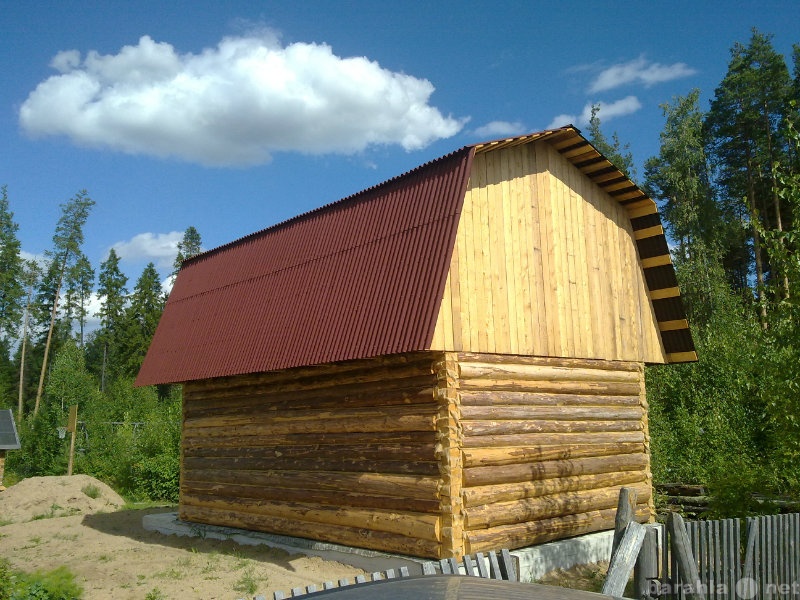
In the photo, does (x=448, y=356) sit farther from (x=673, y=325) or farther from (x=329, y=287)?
(x=673, y=325)

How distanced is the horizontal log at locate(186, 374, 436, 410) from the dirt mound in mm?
9803

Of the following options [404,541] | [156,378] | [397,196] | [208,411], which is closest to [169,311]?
[156,378]

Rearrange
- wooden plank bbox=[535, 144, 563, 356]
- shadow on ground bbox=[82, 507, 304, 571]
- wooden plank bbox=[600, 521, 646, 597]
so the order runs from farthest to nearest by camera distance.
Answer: shadow on ground bbox=[82, 507, 304, 571], wooden plank bbox=[535, 144, 563, 356], wooden plank bbox=[600, 521, 646, 597]

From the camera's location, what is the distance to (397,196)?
38.3 ft

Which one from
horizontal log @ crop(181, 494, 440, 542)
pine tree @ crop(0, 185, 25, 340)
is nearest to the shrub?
horizontal log @ crop(181, 494, 440, 542)

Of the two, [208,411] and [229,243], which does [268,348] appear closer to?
[208,411]

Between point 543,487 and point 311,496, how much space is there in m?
3.95

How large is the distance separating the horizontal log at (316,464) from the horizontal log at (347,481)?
74mm

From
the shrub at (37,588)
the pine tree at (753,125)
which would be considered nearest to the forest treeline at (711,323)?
the pine tree at (753,125)

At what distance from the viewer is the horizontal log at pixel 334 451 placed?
10391 millimetres

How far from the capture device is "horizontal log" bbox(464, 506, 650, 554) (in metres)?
10.1

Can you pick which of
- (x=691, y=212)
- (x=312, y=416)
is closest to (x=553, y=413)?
(x=312, y=416)

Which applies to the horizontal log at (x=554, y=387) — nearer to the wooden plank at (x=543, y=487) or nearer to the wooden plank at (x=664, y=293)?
the wooden plank at (x=543, y=487)

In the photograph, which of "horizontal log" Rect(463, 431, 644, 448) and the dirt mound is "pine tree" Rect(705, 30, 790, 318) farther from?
the dirt mound
